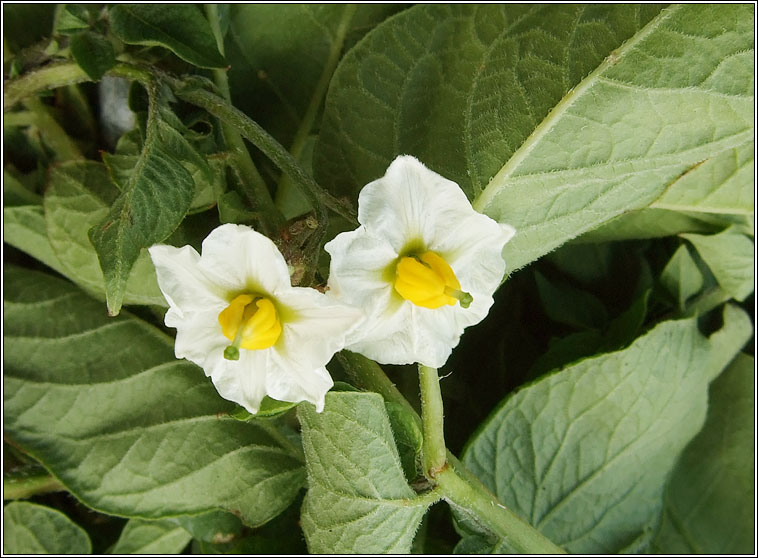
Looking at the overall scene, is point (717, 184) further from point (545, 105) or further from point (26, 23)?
point (26, 23)

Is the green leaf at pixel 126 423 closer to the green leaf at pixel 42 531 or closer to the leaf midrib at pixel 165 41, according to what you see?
the green leaf at pixel 42 531

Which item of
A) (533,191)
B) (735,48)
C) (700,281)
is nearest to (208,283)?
(533,191)

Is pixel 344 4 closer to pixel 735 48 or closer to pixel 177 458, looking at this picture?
pixel 735 48

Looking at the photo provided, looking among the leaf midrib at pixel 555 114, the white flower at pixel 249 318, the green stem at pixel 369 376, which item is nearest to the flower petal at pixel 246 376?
the white flower at pixel 249 318

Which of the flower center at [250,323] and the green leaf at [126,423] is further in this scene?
the green leaf at [126,423]

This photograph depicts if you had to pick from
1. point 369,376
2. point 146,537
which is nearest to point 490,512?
point 369,376

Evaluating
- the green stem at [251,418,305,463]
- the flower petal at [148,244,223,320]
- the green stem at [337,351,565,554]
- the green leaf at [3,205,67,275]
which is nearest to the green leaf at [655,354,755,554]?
the green stem at [337,351,565,554]
